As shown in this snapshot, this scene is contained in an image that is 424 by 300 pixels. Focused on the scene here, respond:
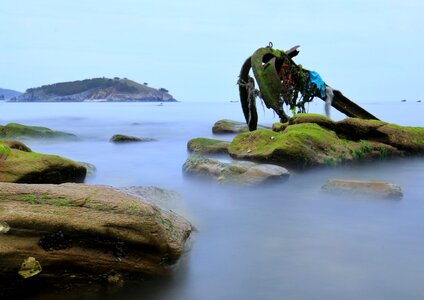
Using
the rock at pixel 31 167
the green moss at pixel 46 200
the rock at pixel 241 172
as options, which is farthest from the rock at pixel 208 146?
the green moss at pixel 46 200

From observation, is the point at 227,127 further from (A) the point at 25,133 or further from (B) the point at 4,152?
(B) the point at 4,152

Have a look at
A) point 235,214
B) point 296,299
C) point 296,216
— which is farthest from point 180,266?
point 296,216

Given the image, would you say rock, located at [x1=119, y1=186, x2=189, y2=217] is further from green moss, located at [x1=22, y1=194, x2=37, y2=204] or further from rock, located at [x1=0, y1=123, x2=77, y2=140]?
rock, located at [x1=0, y1=123, x2=77, y2=140]

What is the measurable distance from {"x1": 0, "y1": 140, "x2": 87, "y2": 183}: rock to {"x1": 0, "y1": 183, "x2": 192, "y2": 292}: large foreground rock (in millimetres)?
3546

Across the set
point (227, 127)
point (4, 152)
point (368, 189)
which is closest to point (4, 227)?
point (4, 152)

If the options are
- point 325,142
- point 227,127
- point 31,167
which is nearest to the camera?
point 31,167

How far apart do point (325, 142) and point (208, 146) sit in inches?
180

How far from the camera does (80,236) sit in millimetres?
4570

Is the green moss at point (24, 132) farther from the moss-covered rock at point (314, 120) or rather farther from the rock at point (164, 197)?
the rock at point (164, 197)

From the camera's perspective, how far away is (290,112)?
18375mm

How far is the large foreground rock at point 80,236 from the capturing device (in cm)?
436

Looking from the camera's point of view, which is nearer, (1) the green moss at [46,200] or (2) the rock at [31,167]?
(1) the green moss at [46,200]

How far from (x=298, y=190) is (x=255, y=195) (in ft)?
4.08

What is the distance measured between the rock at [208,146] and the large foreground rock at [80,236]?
10060 mm
